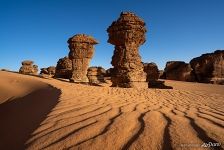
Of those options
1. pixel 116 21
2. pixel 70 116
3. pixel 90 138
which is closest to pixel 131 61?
pixel 116 21

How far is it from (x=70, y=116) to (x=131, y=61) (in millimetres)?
8602

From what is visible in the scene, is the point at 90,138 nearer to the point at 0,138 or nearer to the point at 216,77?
the point at 0,138

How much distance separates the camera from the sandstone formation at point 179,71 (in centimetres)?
2277

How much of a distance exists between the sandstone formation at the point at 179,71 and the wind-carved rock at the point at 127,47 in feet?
43.0

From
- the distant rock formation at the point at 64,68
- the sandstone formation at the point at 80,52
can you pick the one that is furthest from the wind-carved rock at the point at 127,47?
the distant rock formation at the point at 64,68

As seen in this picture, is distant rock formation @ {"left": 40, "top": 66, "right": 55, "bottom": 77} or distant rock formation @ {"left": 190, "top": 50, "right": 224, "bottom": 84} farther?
distant rock formation @ {"left": 40, "top": 66, "right": 55, "bottom": 77}

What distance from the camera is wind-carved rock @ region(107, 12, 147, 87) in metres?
10.8

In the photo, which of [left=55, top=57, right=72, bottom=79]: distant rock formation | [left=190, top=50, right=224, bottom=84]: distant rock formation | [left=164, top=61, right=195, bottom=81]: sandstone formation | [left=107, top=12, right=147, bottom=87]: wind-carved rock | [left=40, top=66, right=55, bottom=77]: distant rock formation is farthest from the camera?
[left=40, top=66, right=55, bottom=77]: distant rock formation

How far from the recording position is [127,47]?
11156mm

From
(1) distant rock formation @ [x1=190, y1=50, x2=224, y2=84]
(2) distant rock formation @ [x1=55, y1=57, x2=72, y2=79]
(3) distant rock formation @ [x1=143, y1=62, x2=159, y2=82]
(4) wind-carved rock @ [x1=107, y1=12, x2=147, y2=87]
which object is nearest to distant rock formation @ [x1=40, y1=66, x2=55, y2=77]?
(2) distant rock formation @ [x1=55, y1=57, x2=72, y2=79]

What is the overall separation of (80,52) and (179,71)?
42.4 ft

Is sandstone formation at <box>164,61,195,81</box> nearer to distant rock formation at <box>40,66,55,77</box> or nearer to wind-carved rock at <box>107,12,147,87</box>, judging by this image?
wind-carved rock at <box>107,12,147,87</box>

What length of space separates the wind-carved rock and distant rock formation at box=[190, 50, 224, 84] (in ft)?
41.6

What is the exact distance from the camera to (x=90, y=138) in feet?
6.18
